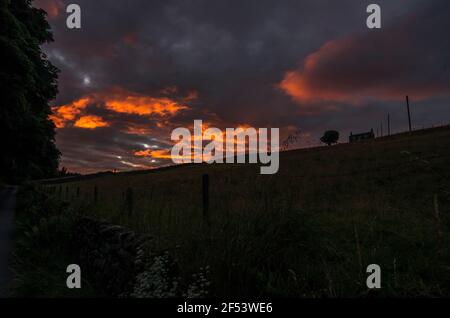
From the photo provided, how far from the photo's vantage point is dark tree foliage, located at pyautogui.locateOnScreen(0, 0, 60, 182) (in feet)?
45.2

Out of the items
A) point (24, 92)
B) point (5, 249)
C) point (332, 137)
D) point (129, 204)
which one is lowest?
point (5, 249)

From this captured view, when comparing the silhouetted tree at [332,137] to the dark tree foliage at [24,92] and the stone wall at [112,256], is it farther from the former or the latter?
the stone wall at [112,256]

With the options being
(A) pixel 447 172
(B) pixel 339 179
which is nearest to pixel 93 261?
(B) pixel 339 179

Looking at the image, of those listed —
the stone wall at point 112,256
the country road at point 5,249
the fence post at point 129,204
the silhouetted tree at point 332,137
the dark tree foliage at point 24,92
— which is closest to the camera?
the stone wall at point 112,256

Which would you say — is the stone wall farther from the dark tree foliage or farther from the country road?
the dark tree foliage

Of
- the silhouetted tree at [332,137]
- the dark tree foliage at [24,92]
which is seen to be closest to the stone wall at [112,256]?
the dark tree foliage at [24,92]

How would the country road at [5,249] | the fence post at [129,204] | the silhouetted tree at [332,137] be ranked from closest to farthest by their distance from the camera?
1. the country road at [5,249]
2. the fence post at [129,204]
3. the silhouetted tree at [332,137]

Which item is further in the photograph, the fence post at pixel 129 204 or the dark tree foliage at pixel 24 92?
the dark tree foliage at pixel 24 92

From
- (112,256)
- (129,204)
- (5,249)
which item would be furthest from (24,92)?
(112,256)

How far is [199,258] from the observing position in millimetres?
4293

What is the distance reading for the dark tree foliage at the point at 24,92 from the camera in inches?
543

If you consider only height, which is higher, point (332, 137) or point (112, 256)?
point (332, 137)

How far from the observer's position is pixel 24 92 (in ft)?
47.6

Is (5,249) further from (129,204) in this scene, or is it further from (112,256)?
(112,256)
